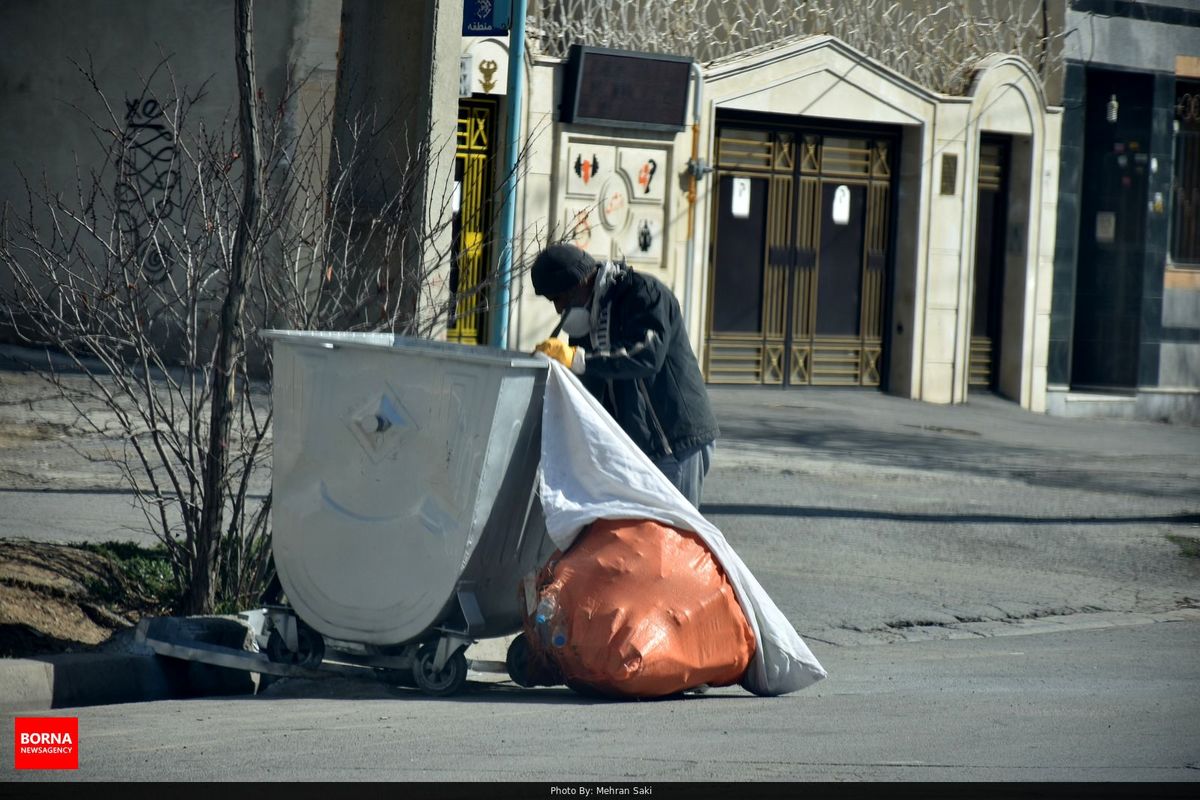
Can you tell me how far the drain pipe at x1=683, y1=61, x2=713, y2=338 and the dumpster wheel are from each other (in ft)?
34.5

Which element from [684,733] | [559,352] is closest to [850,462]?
[559,352]

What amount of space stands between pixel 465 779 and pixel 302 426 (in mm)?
1764

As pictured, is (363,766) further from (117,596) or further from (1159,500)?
(1159,500)

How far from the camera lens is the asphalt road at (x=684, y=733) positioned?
4504 millimetres

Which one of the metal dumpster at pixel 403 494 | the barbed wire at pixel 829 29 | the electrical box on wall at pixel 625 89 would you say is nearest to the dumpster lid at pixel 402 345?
the metal dumpster at pixel 403 494

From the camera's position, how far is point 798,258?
17328 mm

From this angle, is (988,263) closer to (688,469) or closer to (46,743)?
(688,469)

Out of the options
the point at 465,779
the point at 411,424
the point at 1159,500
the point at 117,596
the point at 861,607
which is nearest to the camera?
the point at 465,779

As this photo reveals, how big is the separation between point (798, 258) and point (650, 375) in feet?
37.6

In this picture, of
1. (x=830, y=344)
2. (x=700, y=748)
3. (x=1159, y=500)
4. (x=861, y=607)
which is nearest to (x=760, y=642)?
(x=700, y=748)

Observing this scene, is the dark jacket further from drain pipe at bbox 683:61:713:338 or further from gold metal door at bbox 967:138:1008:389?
gold metal door at bbox 967:138:1008:389

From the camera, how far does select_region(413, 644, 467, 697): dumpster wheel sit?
5.66 meters

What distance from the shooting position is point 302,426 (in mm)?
5672

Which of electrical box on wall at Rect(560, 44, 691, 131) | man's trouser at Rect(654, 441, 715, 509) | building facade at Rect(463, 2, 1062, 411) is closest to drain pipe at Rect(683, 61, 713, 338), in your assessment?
building facade at Rect(463, 2, 1062, 411)
